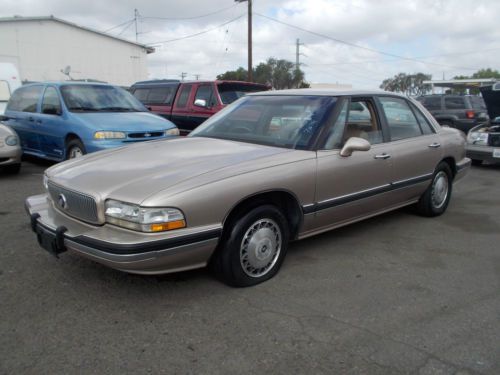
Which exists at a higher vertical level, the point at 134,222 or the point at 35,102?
the point at 35,102

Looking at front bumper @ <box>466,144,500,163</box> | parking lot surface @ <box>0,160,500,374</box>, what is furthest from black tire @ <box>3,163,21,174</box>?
front bumper @ <box>466,144,500,163</box>

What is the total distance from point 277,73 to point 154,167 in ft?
183

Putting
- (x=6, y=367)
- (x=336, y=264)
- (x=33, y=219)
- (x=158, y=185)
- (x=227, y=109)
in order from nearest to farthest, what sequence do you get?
(x=6, y=367) < (x=158, y=185) < (x=33, y=219) < (x=336, y=264) < (x=227, y=109)

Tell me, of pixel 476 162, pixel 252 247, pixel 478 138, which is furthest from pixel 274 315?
pixel 476 162

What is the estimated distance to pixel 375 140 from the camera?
14.3 ft

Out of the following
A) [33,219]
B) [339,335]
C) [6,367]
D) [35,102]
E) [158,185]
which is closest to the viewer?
[6,367]

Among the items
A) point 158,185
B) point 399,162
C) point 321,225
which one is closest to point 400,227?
Answer: point 399,162

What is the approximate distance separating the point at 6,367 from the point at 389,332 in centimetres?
222

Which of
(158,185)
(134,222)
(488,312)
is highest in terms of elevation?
(158,185)

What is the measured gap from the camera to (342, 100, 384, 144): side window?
13.4ft

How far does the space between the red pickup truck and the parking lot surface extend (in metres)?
5.64

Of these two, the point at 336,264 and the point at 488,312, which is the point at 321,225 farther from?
the point at 488,312

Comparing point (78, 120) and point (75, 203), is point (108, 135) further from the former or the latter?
point (75, 203)

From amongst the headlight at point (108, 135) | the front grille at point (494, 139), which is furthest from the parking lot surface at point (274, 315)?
the front grille at point (494, 139)
